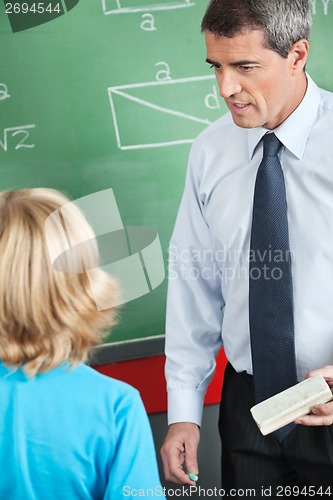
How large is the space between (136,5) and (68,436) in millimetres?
1164

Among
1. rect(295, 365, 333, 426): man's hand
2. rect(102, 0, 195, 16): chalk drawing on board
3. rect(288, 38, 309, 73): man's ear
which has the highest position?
rect(102, 0, 195, 16): chalk drawing on board

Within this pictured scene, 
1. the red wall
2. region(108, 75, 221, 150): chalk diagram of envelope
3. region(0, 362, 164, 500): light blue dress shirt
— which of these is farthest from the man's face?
the red wall

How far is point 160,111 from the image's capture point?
6.02 ft

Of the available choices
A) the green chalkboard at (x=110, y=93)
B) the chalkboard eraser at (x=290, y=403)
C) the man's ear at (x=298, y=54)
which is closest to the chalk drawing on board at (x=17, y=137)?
the green chalkboard at (x=110, y=93)

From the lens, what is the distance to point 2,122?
5.77ft

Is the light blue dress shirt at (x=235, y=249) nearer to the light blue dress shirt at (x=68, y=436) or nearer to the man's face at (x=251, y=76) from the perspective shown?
the man's face at (x=251, y=76)

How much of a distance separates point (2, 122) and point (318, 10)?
919 mm

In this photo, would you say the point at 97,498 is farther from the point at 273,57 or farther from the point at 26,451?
the point at 273,57

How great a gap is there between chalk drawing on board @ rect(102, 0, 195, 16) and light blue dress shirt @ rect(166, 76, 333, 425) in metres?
0.40

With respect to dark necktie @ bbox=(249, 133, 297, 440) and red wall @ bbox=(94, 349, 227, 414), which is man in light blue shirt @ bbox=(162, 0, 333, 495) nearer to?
dark necktie @ bbox=(249, 133, 297, 440)

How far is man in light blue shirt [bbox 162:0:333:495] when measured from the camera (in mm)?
1396

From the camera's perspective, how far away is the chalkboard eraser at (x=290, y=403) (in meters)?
1.25

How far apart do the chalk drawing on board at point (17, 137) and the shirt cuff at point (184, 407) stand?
2.48 feet

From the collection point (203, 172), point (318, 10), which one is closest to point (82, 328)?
point (203, 172)
